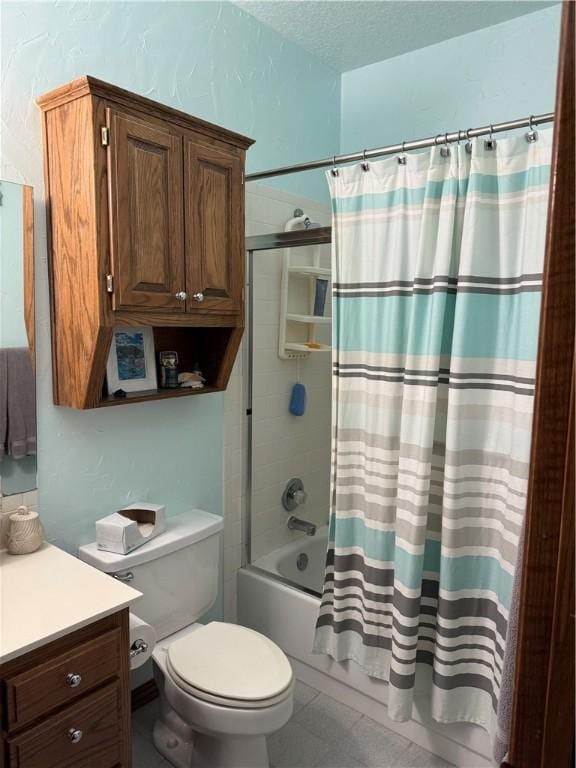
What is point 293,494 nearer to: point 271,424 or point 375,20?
point 271,424

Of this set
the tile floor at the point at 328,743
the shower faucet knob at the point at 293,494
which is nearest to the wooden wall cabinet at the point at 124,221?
the shower faucet knob at the point at 293,494

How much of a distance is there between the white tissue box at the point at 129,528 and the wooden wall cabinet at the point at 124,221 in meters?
0.40

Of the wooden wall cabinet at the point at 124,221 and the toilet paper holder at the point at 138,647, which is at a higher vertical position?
the wooden wall cabinet at the point at 124,221

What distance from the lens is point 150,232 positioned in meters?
1.70

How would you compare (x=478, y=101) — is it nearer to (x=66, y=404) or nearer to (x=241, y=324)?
(x=241, y=324)

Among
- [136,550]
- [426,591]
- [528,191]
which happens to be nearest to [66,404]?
[136,550]

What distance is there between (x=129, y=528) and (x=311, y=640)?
3.06 feet

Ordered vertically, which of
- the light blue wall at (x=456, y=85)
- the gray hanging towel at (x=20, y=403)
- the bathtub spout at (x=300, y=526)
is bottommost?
the bathtub spout at (x=300, y=526)

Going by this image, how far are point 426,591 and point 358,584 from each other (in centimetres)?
26

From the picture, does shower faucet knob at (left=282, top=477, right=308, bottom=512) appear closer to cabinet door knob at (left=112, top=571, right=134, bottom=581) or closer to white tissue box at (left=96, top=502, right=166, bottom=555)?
white tissue box at (left=96, top=502, right=166, bottom=555)

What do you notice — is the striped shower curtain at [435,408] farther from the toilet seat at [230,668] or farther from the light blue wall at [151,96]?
the light blue wall at [151,96]

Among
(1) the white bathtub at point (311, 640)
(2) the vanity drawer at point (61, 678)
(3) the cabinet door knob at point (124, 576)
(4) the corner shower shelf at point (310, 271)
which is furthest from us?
(4) the corner shower shelf at point (310, 271)

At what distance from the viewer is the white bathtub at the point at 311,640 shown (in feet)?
6.25

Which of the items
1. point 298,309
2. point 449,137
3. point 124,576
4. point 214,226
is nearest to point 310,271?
point 298,309
